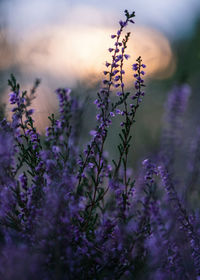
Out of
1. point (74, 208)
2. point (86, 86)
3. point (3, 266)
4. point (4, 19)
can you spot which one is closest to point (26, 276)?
point (3, 266)

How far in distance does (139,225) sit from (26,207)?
0.70 meters

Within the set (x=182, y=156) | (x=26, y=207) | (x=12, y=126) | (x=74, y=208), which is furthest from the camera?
(x=182, y=156)

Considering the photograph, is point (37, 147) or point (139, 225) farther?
point (37, 147)

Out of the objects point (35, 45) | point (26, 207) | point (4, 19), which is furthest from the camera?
point (35, 45)

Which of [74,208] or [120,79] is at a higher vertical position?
[120,79]

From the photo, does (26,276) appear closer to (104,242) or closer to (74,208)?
(74,208)

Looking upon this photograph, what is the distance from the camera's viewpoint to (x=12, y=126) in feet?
7.46

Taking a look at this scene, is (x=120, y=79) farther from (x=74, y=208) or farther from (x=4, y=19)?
(x=4, y=19)

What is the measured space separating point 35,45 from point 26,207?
8.84ft

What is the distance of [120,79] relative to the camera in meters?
2.31

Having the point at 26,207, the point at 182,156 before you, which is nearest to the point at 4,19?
the point at 26,207

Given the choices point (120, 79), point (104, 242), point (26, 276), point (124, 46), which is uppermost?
point (124, 46)

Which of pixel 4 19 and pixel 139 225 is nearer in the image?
pixel 139 225

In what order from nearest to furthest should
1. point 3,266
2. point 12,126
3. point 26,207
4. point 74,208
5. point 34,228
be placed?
point 3,266 → point 74,208 → point 34,228 → point 26,207 → point 12,126
